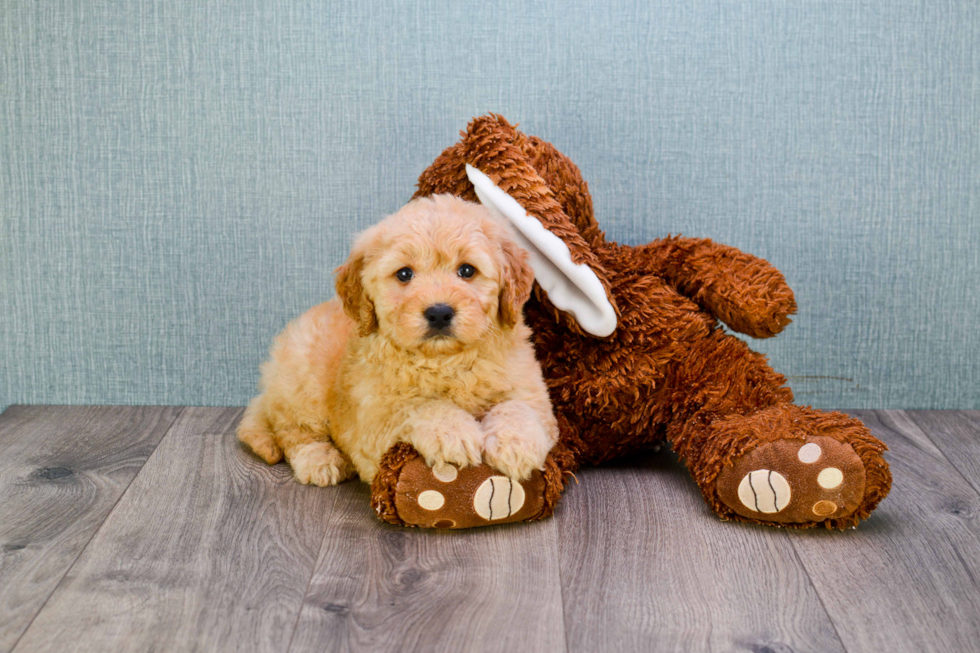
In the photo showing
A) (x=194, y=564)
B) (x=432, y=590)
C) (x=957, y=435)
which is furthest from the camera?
(x=957, y=435)

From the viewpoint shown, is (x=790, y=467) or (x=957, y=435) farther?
(x=957, y=435)

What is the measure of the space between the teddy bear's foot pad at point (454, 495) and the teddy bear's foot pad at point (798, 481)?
18.0 inches

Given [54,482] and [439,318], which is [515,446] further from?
[54,482]

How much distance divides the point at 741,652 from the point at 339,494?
38.2 inches

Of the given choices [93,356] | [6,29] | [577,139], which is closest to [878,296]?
[577,139]

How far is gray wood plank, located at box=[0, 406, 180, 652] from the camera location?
1611 mm

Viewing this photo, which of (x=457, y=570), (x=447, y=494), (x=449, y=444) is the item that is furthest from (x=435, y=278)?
(x=457, y=570)

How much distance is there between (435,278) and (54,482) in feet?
3.55

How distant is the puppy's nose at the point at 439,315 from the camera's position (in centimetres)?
168

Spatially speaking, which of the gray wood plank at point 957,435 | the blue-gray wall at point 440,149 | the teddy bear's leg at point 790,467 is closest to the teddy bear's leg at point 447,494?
the teddy bear's leg at point 790,467

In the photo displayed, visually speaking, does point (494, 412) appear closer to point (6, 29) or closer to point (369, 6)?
point (369, 6)

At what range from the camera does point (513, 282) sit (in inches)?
70.8

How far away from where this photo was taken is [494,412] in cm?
185

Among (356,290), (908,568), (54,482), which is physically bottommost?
(54,482)
